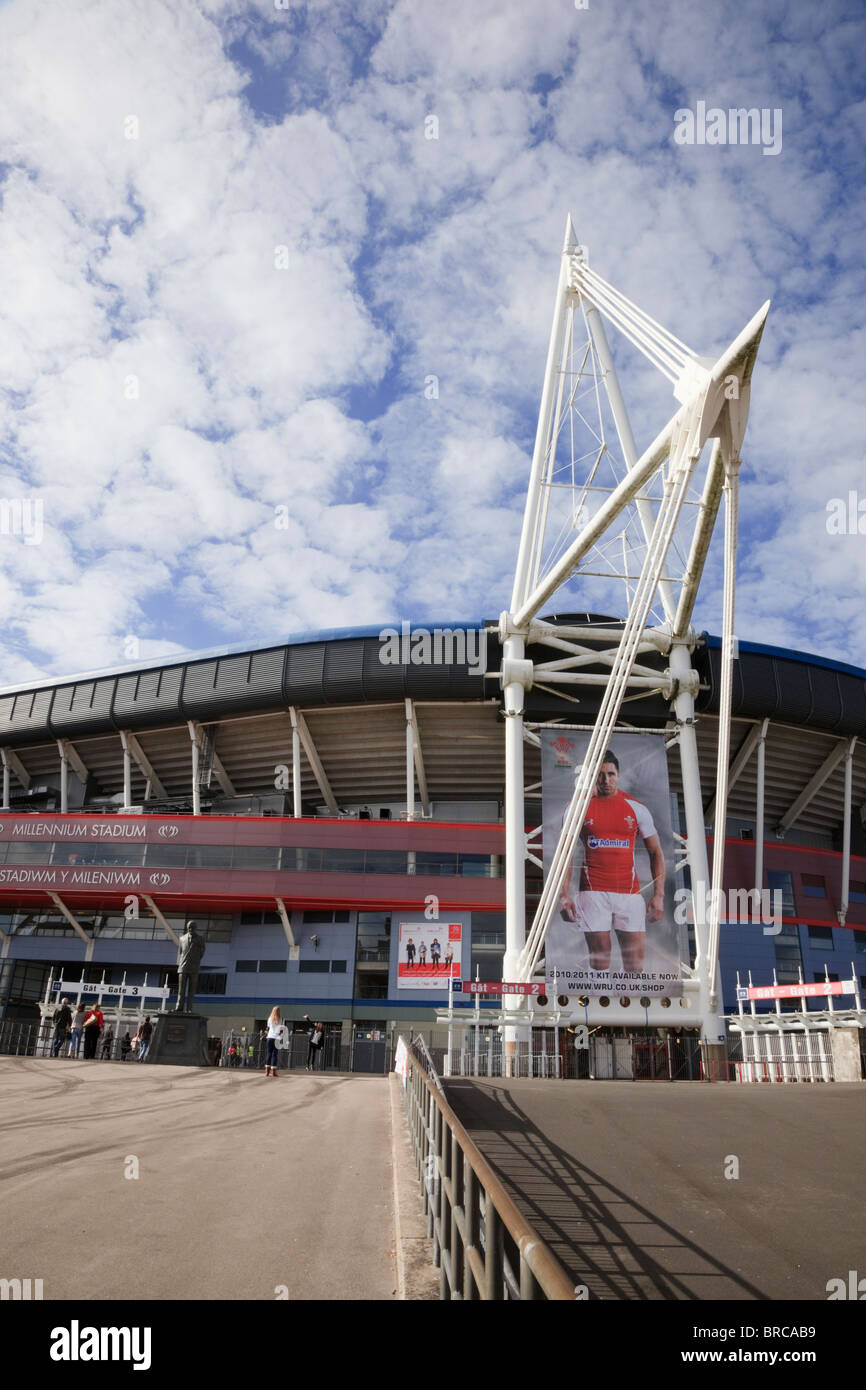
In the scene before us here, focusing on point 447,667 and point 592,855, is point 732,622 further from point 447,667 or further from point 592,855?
point 447,667

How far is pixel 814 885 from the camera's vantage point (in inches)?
1714

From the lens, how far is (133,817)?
1673 inches

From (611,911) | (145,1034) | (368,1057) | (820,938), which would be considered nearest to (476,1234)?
(368,1057)

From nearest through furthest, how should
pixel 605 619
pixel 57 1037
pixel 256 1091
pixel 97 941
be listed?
pixel 256 1091 → pixel 57 1037 → pixel 605 619 → pixel 97 941

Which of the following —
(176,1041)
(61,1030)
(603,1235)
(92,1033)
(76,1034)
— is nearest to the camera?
(603,1235)

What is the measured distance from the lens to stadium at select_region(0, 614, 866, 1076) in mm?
39656

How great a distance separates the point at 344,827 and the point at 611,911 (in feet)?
46.6

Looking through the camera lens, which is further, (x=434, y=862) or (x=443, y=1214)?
(x=434, y=862)

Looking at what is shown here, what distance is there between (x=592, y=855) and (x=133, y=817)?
22.9 metres

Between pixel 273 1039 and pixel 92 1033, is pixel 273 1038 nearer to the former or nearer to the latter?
pixel 273 1039

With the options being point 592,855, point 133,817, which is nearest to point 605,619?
point 592,855

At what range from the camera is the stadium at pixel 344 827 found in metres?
39.7

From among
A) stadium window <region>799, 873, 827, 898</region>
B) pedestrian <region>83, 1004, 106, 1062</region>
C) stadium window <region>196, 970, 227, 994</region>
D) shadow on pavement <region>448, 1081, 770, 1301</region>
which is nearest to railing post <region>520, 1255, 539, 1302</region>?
shadow on pavement <region>448, 1081, 770, 1301</region>

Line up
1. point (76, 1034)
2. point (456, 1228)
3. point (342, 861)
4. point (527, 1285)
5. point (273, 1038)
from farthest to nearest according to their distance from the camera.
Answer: point (342, 861), point (76, 1034), point (273, 1038), point (456, 1228), point (527, 1285)
